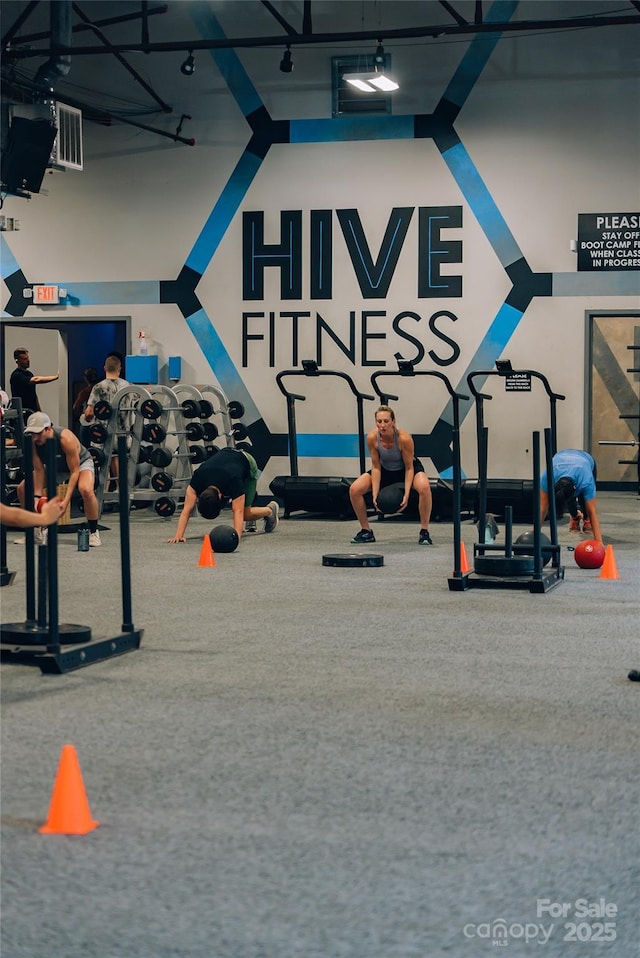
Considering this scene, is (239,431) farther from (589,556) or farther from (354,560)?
(589,556)

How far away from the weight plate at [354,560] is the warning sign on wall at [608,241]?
4938 millimetres

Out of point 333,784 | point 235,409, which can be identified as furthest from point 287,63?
point 333,784

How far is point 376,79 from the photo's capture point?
418 inches

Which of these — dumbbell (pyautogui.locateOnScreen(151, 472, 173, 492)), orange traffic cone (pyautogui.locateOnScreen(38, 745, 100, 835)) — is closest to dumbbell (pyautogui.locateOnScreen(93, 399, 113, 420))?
dumbbell (pyautogui.locateOnScreen(151, 472, 173, 492))

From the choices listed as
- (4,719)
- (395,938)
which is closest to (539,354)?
(4,719)

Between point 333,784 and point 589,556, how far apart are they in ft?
14.6

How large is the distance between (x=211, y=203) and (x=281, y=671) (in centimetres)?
830

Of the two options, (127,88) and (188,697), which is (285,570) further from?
(127,88)

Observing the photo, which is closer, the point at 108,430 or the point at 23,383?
the point at 108,430

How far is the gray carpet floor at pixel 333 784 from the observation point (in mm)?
2295

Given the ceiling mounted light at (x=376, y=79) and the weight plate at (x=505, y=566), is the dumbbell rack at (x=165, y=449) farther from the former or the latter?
the weight plate at (x=505, y=566)

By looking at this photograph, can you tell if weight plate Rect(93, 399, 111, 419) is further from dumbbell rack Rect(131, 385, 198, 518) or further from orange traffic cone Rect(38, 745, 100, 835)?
orange traffic cone Rect(38, 745, 100, 835)

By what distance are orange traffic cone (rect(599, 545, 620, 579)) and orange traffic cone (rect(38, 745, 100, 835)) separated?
4685 mm

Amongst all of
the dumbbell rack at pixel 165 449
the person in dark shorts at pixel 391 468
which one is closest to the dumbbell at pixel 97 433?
the dumbbell rack at pixel 165 449
